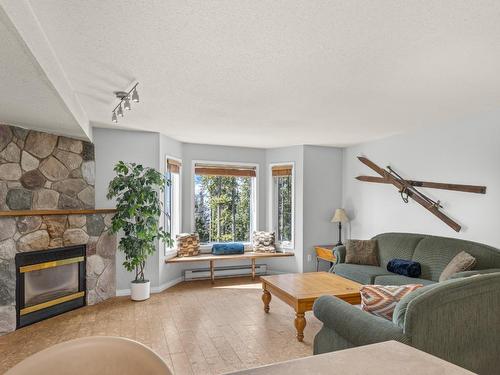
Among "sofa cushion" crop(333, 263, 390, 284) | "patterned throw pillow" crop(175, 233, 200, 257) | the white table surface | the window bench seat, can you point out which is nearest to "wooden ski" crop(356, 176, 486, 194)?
"sofa cushion" crop(333, 263, 390, 284)

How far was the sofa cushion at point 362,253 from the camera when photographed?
4.38 meters

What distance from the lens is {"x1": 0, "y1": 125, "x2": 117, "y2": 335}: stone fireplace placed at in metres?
3.34

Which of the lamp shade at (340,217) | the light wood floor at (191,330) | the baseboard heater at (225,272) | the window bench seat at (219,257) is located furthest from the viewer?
the lamp shade at (340,217)

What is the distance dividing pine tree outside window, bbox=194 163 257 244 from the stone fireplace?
173 centimetres

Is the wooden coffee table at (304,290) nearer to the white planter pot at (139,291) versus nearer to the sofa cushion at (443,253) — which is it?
the sofa cushion at (443,253)

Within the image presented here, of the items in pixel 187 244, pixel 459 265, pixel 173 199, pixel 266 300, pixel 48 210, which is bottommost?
pixel 266 300

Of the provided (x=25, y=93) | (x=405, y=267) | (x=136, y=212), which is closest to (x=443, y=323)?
(x=405, y=267)

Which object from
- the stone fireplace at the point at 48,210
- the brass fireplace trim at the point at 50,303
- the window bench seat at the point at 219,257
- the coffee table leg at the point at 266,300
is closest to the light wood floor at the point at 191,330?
the coffee table leg at the point at 266,300

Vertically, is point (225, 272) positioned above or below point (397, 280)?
below

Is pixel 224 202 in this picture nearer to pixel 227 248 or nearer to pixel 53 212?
pixel 227 248

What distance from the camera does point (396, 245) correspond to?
167 inches

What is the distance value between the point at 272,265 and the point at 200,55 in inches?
173

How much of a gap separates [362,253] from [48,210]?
4056mm

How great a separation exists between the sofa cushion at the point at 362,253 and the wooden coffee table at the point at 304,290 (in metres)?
0.64
